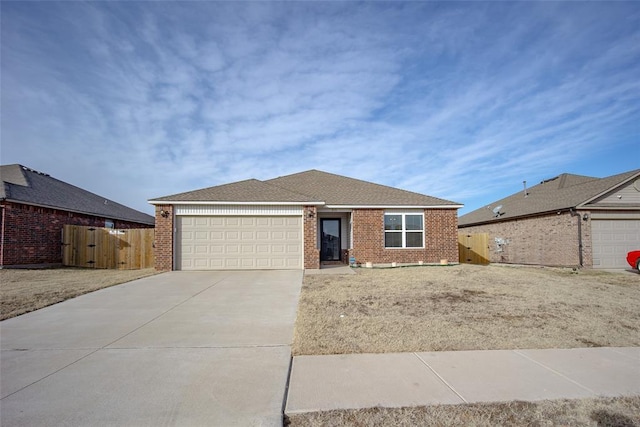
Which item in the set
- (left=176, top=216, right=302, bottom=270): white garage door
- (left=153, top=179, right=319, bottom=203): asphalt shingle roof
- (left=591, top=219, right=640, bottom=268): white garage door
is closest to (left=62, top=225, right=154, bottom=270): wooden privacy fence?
(left=176, top=216, right=302, bottom=270): white garage door

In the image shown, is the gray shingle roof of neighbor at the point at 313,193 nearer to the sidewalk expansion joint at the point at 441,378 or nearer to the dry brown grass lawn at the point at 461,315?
the dry brown grass lawn at the point at 461,315

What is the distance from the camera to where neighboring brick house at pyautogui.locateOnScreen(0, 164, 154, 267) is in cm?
1366

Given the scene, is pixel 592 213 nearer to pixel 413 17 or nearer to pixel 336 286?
pixel 413 17

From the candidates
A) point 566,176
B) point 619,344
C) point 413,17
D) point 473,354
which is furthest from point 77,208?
point 566,176

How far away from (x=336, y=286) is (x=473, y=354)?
5413mm

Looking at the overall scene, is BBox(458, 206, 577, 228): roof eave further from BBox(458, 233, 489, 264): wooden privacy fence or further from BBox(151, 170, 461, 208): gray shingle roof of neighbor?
BBox(151, 170, 461, 208): gray shingle roof of neighbor

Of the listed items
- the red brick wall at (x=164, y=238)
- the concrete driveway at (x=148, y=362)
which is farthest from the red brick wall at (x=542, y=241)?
the red brick wall at (x=164, y=238)

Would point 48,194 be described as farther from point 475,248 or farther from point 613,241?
point 613,241

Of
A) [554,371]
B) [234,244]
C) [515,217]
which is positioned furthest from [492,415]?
[515,217]

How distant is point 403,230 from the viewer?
50.8 feet

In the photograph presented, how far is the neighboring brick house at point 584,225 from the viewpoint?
15164 mm

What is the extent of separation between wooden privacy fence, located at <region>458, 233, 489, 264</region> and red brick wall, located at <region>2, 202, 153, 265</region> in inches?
796

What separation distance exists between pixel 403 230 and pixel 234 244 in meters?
7.59

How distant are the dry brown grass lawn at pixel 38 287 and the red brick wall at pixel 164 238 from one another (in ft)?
6.33
